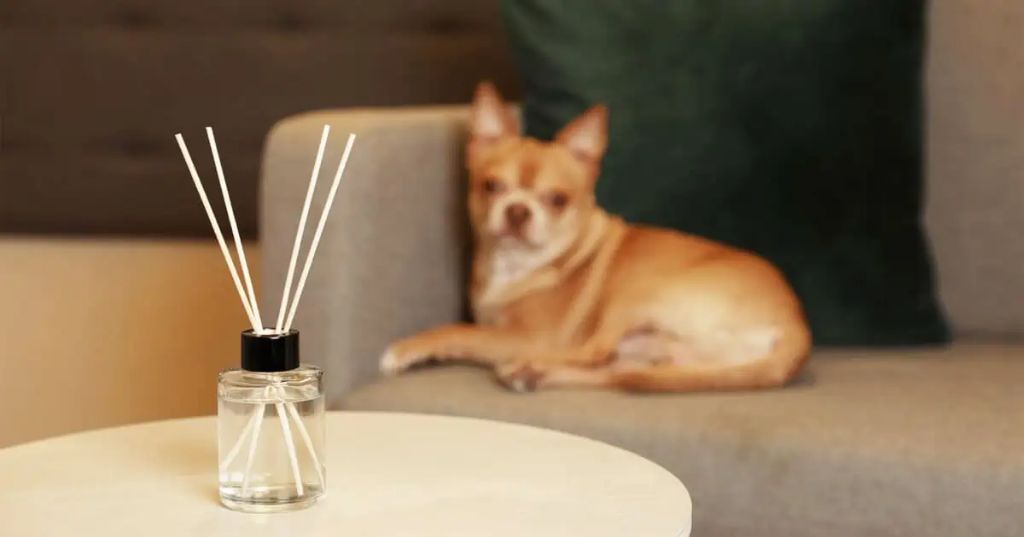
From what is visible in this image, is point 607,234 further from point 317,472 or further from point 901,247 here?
point 317,472

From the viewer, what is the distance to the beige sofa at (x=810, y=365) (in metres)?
1.11

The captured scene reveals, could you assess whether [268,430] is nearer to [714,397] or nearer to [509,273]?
[714,397]

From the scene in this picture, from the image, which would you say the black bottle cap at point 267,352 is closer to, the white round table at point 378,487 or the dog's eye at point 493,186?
the white round table at point 378,487

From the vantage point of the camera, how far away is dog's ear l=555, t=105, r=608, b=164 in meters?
1.47

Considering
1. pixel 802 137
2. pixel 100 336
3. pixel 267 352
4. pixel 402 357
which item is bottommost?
pixel 100 336

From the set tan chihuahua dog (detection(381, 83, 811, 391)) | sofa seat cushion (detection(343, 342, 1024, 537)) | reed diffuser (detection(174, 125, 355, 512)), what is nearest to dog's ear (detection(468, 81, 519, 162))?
tan chihuahua dog (detection(381, 83, 811, 391))

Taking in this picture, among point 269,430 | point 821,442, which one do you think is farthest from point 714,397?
point 269,430

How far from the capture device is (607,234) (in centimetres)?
152

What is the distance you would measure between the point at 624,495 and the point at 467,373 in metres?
0.58

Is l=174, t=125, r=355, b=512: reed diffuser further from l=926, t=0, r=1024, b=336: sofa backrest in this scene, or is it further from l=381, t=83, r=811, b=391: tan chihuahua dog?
l=926, t=0, r=1024, b=336: sofa backrest

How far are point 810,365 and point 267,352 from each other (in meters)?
0.80

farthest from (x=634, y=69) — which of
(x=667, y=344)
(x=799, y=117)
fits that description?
(x=667, y=344)

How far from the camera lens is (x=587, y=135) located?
58.2 inches

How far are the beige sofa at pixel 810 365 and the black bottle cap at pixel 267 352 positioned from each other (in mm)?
461
